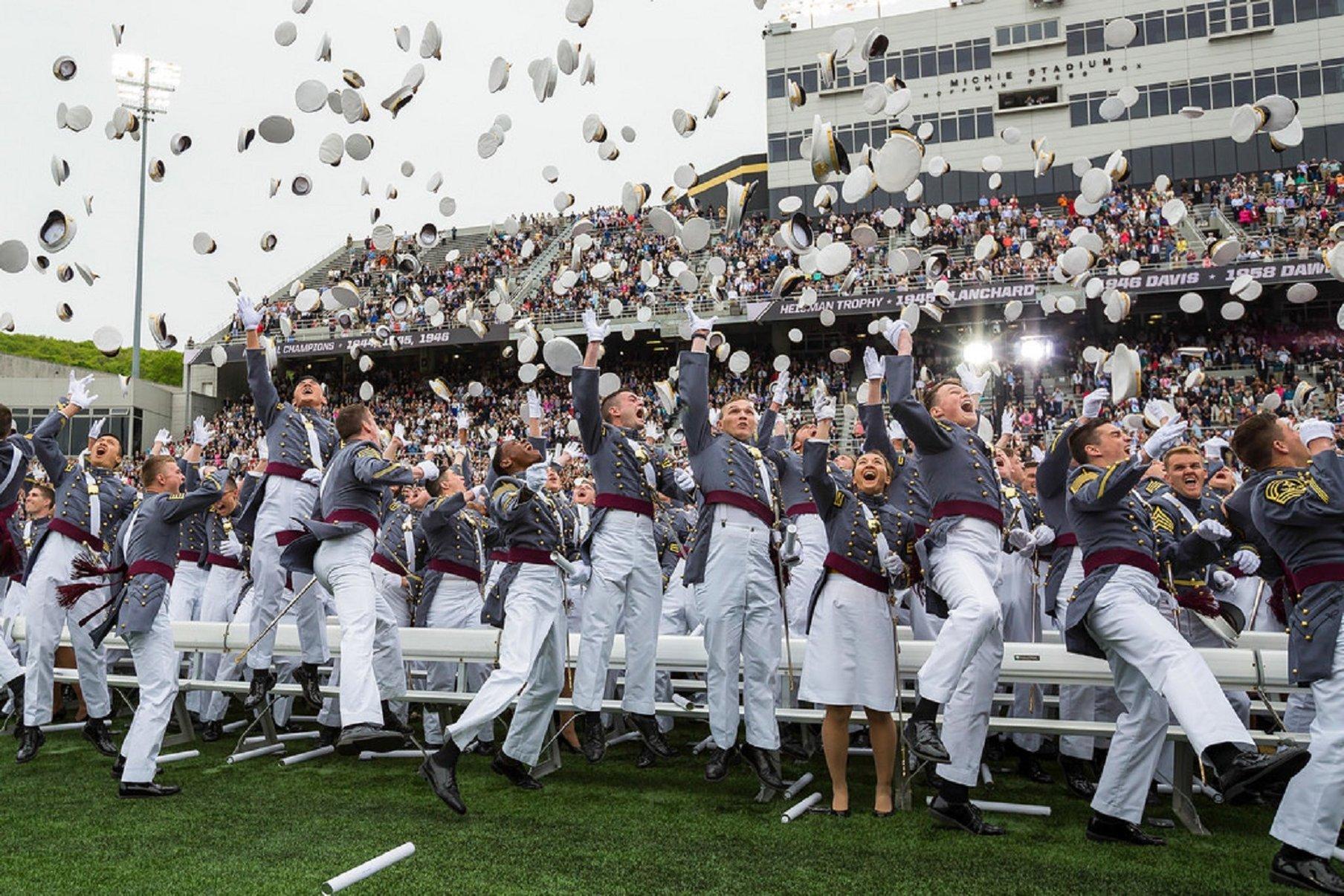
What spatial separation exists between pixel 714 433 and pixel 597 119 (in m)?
7.61

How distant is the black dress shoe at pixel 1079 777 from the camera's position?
607cm

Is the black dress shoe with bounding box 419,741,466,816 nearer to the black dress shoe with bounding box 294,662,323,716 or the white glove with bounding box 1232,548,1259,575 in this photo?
the black dress shoe with bounding box 294,662,323,716

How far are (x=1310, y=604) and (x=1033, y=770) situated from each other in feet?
8.68

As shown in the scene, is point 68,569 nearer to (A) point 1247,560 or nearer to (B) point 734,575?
(B) point 734,575

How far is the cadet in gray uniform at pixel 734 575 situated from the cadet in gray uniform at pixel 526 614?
925 millimetres

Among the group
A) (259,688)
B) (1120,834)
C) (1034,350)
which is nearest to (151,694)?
(259,688)

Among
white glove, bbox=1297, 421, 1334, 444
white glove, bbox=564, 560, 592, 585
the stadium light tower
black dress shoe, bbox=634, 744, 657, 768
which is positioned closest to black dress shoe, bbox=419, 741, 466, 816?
white glove, bbox=564, 560, 592, 585

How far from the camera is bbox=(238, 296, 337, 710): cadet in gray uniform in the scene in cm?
754

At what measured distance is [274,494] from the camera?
7738 mm

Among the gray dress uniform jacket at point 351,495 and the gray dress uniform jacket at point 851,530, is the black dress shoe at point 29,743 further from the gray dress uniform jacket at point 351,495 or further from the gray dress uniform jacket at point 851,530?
the gray dress uniform jacket at point 851,530

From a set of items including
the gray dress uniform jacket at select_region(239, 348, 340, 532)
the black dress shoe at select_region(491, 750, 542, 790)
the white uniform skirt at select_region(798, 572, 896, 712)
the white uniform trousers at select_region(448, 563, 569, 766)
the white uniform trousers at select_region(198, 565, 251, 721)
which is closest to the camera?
the white uniform skirt at select_region(798, 572, 896, 712)

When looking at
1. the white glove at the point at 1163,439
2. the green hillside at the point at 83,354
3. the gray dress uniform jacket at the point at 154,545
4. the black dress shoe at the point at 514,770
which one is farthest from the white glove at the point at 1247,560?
the green hillside at the point at 83,354

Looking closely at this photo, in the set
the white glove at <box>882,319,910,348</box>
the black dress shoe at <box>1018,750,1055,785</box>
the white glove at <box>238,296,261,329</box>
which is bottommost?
the black dress shoe at <box>1018,750,1055,785</box>

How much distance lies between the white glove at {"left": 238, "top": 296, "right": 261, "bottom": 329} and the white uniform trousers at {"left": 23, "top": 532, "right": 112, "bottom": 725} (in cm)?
252
